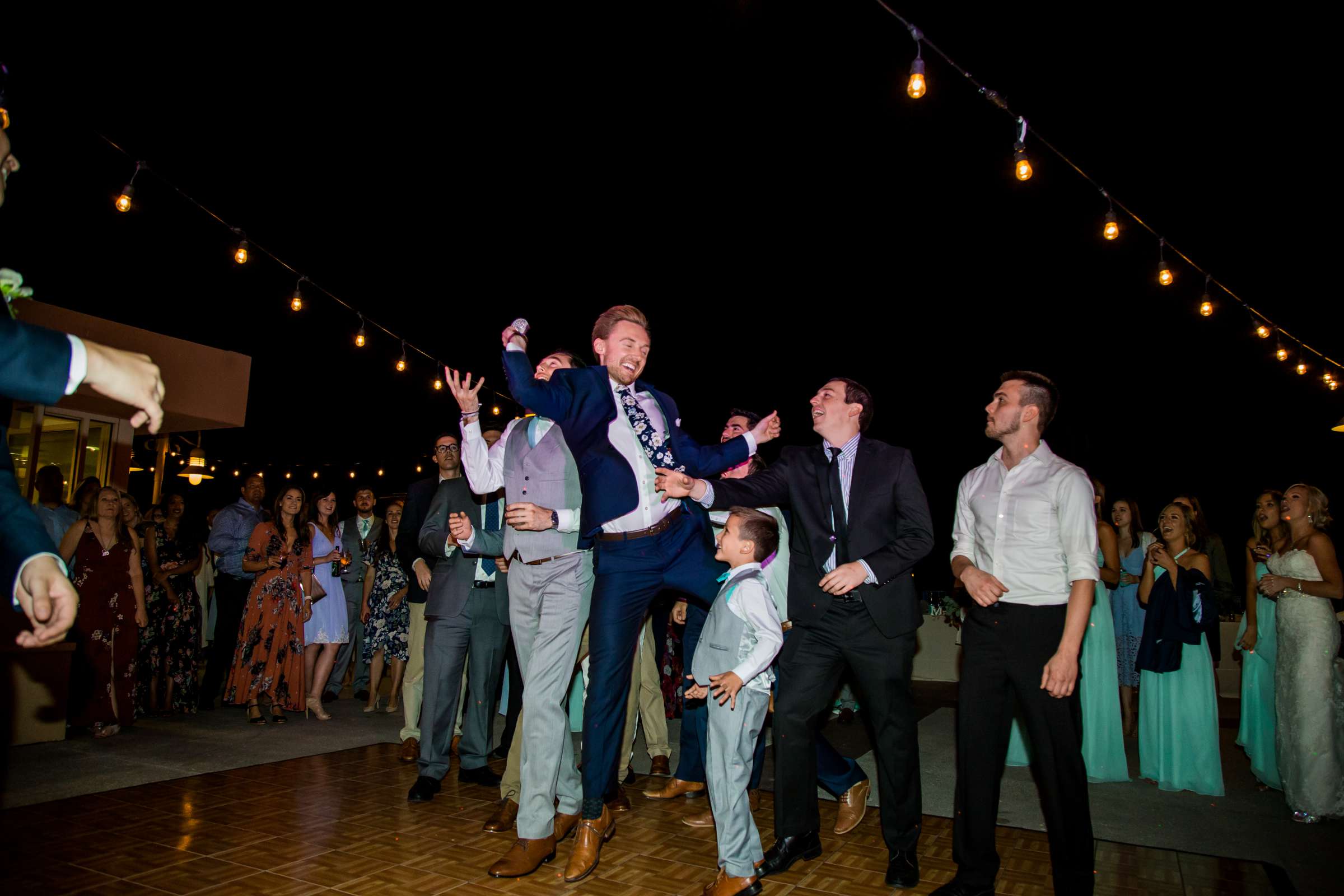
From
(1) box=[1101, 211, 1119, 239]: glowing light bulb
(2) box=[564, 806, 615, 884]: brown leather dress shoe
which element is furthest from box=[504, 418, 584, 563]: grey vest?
(1) box=[1101, 211, 1119, 239]: glowing light bulb

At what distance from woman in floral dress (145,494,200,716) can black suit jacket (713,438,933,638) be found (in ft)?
17.3

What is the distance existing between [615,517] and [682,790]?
171cm

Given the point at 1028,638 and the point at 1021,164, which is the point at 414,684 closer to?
the point at 1028,638

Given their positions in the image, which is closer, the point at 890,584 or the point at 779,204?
the point at 890,584

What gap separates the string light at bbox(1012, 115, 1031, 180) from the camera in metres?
4.99

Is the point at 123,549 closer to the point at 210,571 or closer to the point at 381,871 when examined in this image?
the point at 210,571

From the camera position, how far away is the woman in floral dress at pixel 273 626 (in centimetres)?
576

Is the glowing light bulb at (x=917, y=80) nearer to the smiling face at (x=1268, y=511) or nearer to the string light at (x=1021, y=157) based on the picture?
the string light at (x=1021, y=157)

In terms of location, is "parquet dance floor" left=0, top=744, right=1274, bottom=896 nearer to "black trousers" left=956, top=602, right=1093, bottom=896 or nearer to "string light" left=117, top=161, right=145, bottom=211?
"black trousers" left=956, top=602, right=1093, bottom=896

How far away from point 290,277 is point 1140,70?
7.59 metres

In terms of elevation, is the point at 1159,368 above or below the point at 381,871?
above

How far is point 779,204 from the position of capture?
717 cm

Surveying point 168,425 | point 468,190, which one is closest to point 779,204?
point 468,190

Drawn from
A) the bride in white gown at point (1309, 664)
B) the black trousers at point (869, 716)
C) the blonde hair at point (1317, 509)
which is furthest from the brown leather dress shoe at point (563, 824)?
the blonde hair at point (1317, 509)
